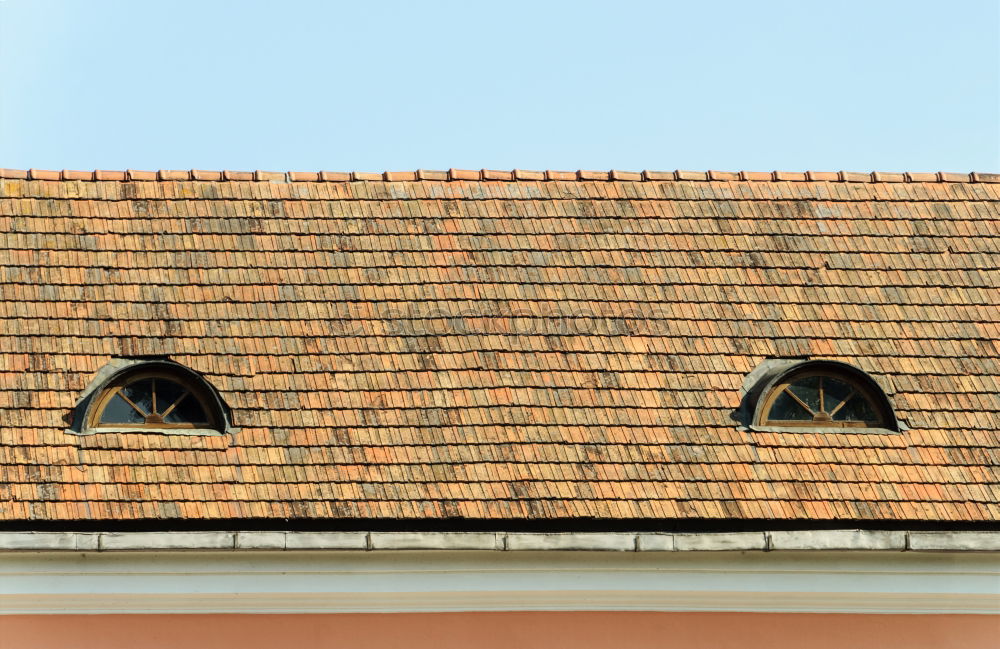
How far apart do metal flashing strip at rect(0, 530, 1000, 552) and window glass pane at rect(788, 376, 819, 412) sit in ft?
4.38

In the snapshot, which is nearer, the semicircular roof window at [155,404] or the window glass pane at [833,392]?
the semicircular roof window at [155,404]

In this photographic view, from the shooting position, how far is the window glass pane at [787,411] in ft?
38.5

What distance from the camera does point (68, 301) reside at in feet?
39.2

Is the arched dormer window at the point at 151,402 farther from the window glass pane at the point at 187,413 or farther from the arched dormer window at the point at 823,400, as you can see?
the arched dormer window at the point at 823,400

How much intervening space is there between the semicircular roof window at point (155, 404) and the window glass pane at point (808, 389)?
148 inches

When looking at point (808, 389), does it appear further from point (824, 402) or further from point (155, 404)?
point (155, 404)

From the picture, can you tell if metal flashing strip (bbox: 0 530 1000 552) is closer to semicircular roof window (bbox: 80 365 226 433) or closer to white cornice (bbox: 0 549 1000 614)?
white cornice (bbox: 0 549 1000 614)

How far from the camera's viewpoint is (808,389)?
1188 centimetres

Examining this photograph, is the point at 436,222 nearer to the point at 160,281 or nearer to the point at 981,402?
the point at 160,281

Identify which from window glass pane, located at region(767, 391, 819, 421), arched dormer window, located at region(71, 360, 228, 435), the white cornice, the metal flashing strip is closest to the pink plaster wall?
the white cornice

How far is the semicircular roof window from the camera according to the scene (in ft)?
36.7

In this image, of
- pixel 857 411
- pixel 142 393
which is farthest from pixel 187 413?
pixel 857 411

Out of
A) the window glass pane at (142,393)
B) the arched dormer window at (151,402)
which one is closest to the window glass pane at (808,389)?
the arched dormer window at (151,402)

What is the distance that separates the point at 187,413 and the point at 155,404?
0.21 meters
